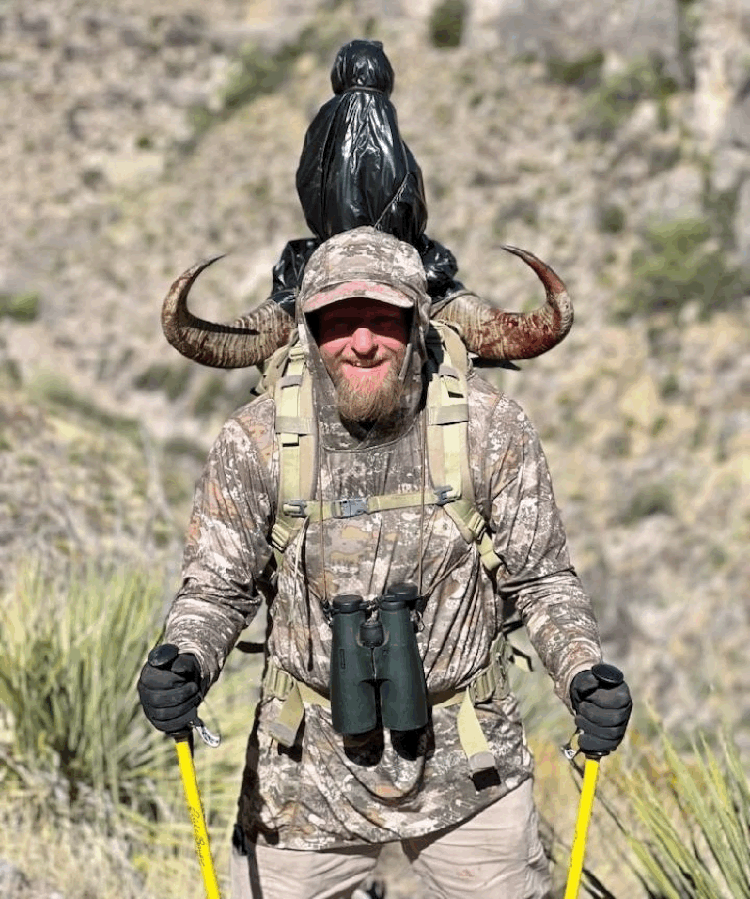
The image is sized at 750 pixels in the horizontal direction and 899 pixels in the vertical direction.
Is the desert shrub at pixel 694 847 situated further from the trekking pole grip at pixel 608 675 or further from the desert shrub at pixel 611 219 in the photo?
the desert shrub at pixel 611 219

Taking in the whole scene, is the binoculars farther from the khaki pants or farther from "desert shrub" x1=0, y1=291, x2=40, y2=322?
"desert shrub" x1=0, y1=291, x2=40, y2=322

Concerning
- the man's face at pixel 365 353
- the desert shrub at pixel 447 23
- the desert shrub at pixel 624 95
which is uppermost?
the desert shrub at pixel 447 23

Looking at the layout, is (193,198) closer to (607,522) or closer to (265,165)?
(265,165)

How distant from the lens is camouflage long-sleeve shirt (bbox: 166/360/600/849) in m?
2.33

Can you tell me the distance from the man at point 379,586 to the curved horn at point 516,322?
9 centimetres

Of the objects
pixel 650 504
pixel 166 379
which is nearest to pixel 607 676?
pixel 650 504

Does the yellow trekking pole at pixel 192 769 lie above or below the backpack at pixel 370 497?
below

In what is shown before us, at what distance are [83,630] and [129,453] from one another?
5.29m

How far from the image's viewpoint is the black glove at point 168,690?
209cm

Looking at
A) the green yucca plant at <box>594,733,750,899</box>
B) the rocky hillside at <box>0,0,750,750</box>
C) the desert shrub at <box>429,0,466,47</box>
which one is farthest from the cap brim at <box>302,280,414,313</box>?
the desert shrub at <box>429,0,466,47</box>

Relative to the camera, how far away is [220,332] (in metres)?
2.50

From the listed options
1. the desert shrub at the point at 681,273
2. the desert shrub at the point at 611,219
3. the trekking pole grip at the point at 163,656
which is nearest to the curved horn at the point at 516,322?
the trekking pole grip at the point at 163,656

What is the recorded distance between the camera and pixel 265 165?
2516 centimetres

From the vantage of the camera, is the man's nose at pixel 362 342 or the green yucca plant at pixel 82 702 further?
the green yucca plant at pixel 82 702
